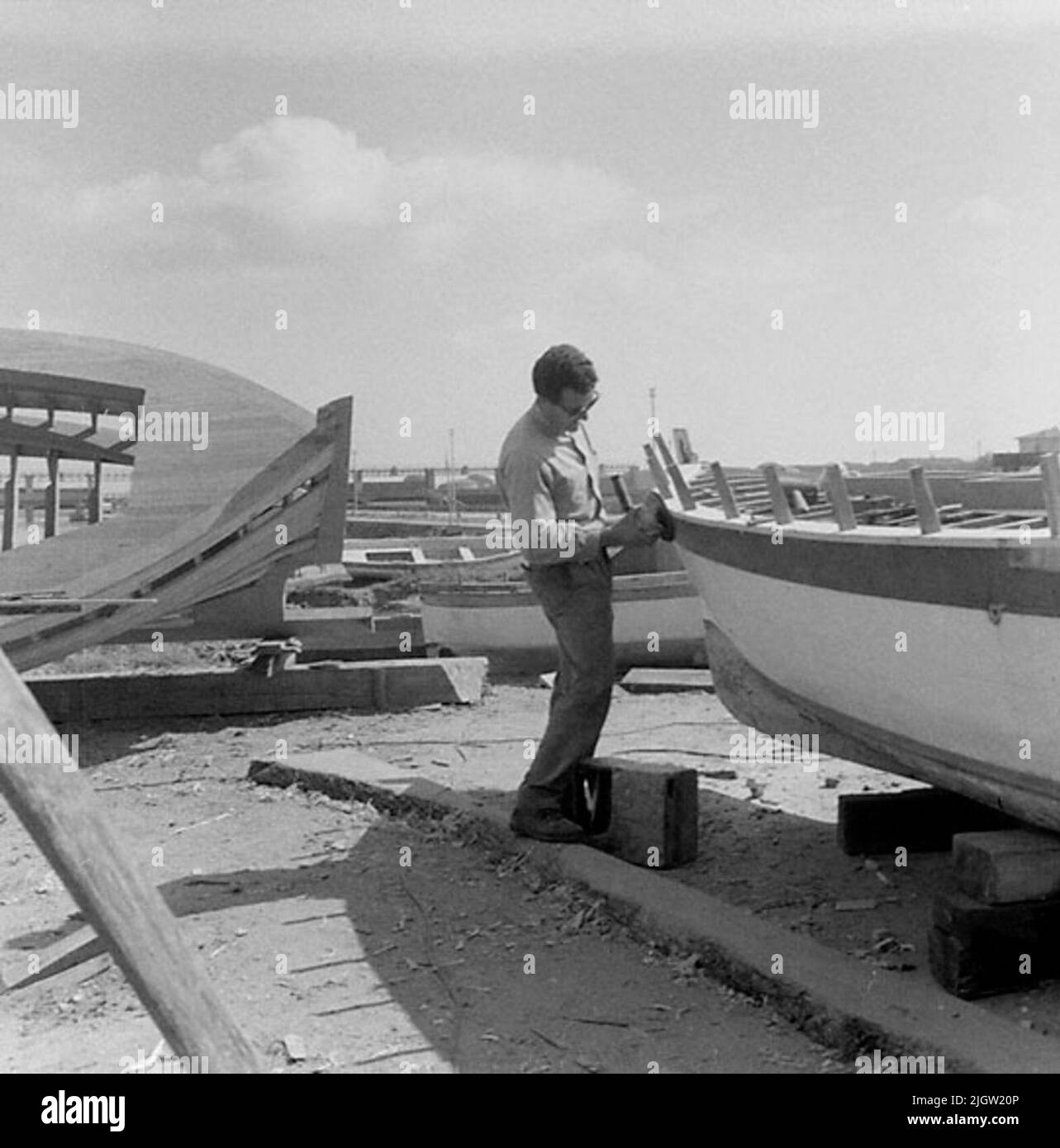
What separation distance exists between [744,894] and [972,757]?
1.42 meters

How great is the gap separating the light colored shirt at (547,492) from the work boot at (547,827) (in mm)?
1154

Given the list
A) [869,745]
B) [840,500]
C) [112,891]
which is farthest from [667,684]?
[112,891]

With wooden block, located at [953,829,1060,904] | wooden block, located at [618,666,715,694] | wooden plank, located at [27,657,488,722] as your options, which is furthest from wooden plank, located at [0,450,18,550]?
wooden block, located at [953,829,1060,904]

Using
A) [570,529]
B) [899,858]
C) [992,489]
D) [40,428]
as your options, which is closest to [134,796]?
[570,529]

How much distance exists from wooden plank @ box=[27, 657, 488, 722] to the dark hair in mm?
5146

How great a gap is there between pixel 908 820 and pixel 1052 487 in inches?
98.9

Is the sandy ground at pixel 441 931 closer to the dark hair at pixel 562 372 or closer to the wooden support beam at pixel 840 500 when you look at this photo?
the wooden support beam at pixel 840 500

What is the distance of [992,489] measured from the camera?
582 centimetres

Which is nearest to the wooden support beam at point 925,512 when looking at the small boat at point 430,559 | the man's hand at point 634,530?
the man's hand at point 634,530

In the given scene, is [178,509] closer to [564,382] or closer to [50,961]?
[564,382]

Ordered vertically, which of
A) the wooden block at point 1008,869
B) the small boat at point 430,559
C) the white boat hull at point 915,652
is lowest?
the wooden block at point 1008,869

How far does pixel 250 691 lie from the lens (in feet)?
33.4

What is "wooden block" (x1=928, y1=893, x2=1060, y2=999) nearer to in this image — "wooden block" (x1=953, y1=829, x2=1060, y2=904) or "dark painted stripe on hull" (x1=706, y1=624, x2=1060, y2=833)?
"wooden block" (x1=953, y1=829, x2=1060, y2=904)

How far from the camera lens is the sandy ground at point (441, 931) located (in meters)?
3.94
